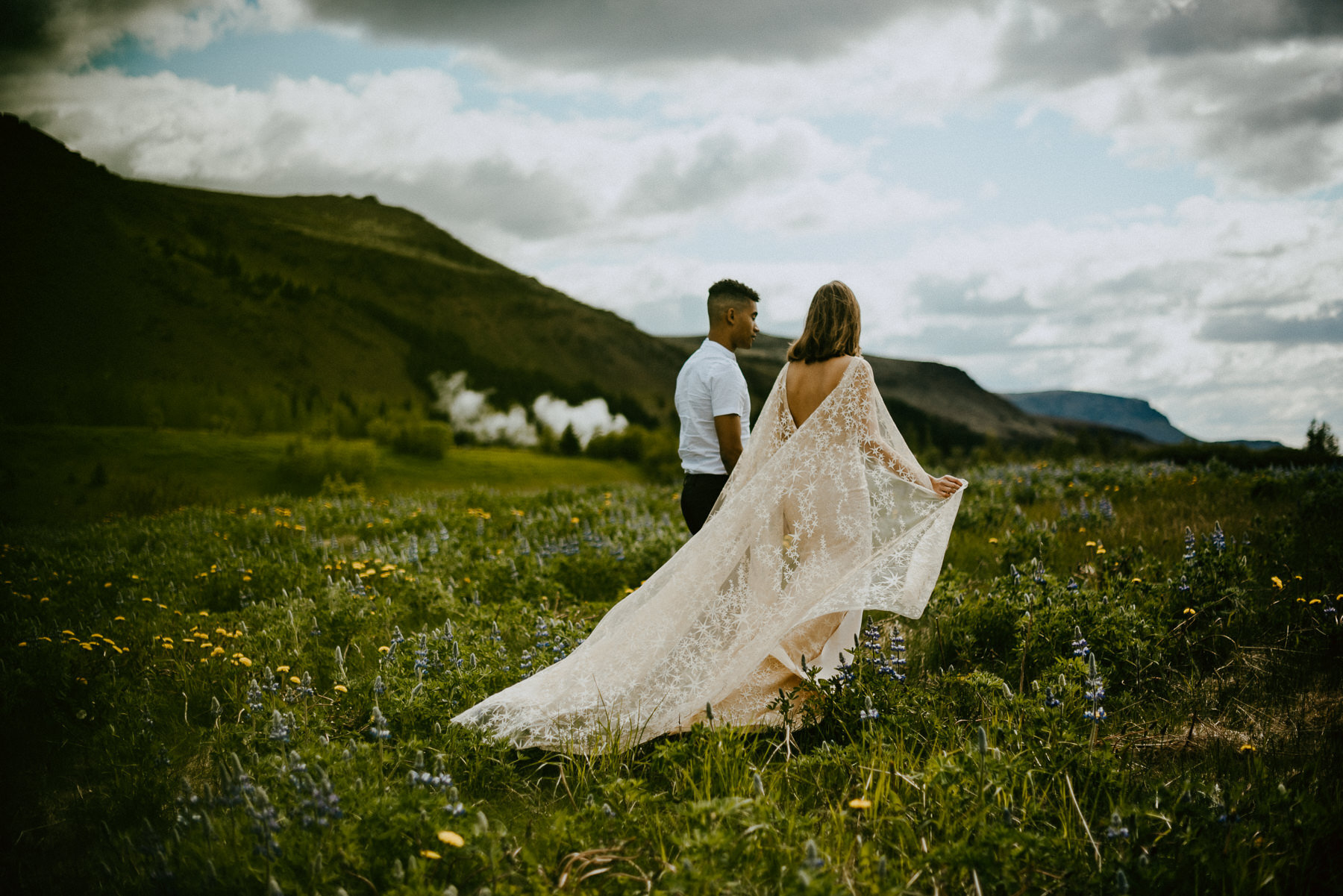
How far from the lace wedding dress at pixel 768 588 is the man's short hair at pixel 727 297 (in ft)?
3.58

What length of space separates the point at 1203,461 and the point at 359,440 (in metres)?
30.9

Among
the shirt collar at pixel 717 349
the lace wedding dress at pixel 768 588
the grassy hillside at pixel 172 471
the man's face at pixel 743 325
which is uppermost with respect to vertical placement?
the man's face at pixel 743 325

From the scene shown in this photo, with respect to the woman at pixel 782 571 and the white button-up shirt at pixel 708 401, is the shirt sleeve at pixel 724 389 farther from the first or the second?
the woman at pixel 782 571

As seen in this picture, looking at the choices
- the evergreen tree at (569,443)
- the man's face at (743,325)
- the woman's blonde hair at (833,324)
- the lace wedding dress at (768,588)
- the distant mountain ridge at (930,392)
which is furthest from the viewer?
the distant mountain ridge at (930,392)

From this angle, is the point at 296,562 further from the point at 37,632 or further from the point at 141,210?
the point at 141,210

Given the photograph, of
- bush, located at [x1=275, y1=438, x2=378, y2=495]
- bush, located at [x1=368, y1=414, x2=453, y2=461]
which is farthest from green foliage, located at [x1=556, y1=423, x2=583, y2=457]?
bush, located at [x1=275, y1=438, x2=378, y2=495]

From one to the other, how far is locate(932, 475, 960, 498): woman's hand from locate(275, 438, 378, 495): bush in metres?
24.7

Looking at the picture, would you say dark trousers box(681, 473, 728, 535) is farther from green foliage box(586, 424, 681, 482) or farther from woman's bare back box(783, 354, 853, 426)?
green foliage box(586, 424, 681, 482)

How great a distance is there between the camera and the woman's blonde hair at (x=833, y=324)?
192 inches

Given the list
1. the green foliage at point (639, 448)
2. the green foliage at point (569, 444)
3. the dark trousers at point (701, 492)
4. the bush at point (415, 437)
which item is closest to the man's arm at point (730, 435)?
the dark trousers at point (701, 492)

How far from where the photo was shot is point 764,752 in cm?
410

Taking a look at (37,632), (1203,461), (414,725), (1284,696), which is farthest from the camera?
(1203,461)

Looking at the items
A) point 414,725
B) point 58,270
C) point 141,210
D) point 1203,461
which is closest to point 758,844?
point 414,725

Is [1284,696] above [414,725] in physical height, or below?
above
